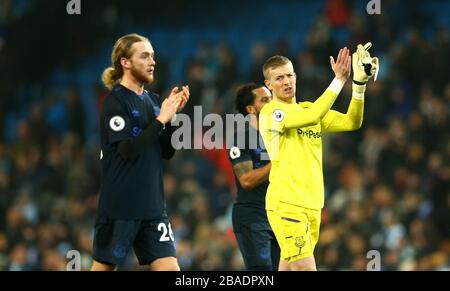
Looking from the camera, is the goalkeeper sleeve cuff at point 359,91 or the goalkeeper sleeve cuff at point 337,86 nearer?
the goalkeeper sleeve cuff at point 337,86

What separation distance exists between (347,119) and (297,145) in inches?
16.9

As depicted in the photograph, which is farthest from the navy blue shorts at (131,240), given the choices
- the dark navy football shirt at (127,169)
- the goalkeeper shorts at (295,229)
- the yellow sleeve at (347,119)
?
the yellow sleeve at (347,119)

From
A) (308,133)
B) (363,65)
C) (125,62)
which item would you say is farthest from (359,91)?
(125,62)

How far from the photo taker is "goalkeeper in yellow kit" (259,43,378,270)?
7.84m

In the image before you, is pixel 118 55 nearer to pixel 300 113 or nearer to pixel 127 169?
pixel 127 169

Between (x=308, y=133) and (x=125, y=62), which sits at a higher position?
(x=125, y=62)

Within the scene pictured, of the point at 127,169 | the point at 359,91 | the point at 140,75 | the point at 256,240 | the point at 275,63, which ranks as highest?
the point at 275,63

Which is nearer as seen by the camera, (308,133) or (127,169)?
(127,169)

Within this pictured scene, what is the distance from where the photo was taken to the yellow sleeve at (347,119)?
26.5ft

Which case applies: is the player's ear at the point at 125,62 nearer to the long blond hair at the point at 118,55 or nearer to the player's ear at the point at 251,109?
the long blond hair at the point at 118,55

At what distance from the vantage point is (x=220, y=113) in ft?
50.6

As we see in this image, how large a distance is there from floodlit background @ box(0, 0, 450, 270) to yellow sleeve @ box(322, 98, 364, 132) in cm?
503

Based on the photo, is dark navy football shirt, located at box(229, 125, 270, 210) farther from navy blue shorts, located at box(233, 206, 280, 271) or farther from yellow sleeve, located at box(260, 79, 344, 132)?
yellow sleeve, located at box(260, 79, 344, 132)
